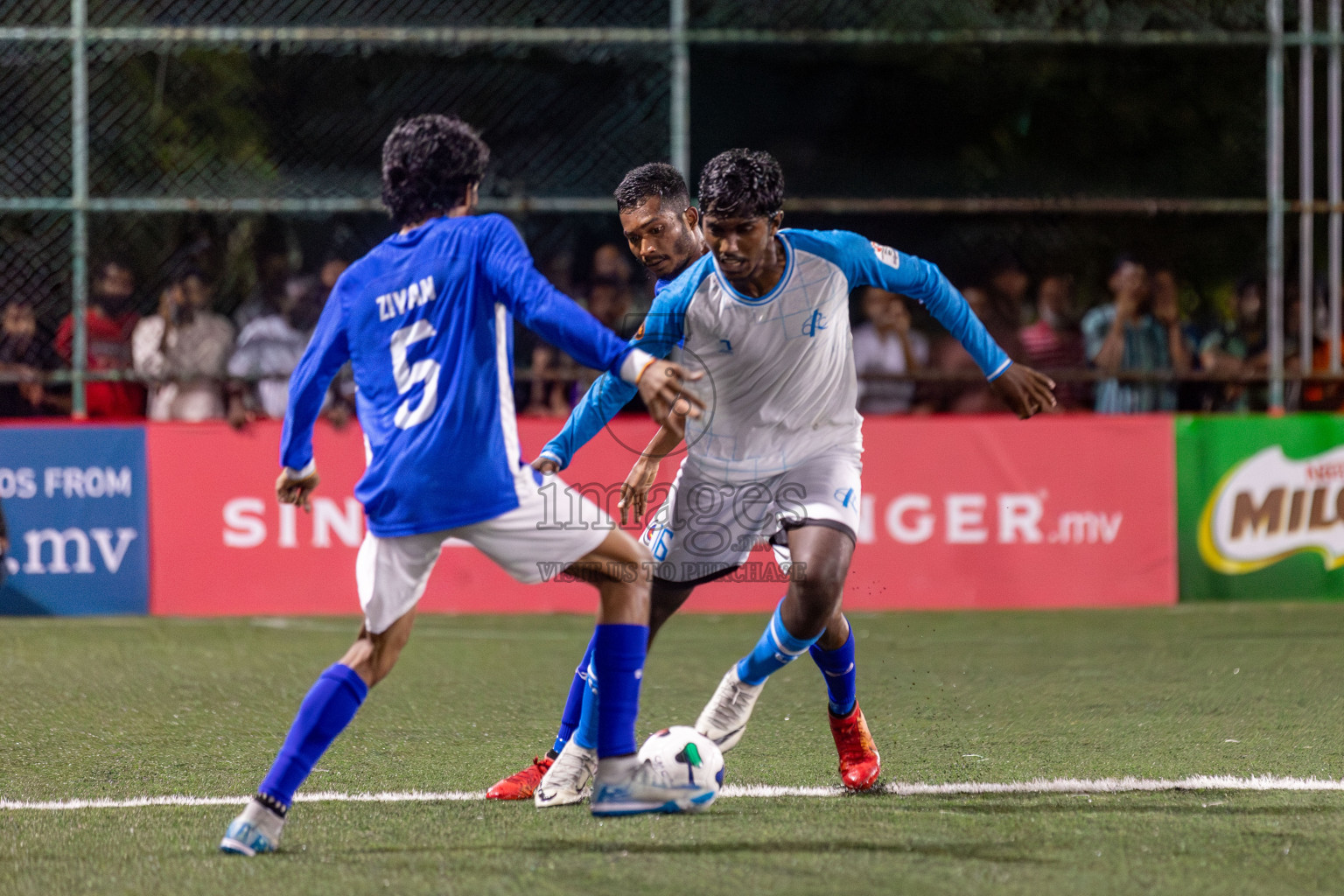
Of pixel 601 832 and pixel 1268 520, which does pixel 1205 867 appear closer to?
pixel 601 832

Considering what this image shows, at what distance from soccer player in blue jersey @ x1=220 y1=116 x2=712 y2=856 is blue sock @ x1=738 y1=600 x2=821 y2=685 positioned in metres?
0.76

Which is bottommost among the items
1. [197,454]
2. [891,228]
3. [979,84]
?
[197,454]

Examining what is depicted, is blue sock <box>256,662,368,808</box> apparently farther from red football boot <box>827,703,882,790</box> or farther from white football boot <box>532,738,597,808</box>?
red football boot <box>827,703,882,790</box>

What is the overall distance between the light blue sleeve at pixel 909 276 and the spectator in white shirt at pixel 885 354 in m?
5.80

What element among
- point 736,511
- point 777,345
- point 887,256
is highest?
point 887,256

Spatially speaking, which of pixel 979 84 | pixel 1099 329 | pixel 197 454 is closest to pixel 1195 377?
pixel 1099 329

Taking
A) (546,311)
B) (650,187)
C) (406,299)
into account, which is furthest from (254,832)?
(650,187)

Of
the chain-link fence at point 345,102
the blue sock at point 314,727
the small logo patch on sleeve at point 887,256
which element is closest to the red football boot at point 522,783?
the blue sock at point 314,727

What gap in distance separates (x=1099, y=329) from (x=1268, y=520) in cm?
171

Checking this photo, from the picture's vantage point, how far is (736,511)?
4.84 meters

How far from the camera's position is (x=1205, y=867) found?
12.4 ft

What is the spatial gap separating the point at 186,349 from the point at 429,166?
700cm

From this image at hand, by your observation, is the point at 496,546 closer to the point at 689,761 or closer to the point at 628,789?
the point at 628,789

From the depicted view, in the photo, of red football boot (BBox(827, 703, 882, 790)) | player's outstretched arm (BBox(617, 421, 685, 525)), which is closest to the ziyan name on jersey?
player's outstretched arm (BBox(617, 421, 685, 525))
